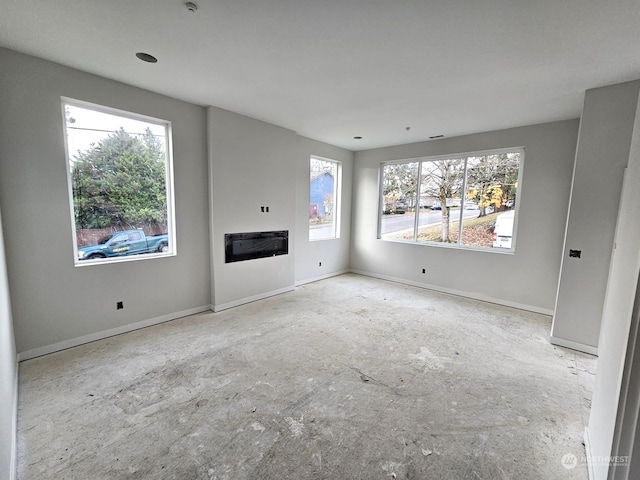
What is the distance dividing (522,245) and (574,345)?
161 centimetres

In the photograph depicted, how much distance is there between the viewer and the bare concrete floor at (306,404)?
A: 5.38 ft

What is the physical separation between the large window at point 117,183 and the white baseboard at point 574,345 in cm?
485

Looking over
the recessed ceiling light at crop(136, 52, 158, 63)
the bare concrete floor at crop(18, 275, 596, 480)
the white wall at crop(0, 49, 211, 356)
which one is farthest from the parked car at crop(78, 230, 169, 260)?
the recessed ceiling light at crop(136, 52, 158, 63)

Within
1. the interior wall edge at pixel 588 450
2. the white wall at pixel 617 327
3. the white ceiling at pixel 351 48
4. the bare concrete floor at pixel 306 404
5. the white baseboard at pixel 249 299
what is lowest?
the bare concrete floor at pixel 306 404

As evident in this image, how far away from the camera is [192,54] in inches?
93.7

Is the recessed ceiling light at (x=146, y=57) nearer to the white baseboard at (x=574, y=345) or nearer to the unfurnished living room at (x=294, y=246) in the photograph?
the unfurnished living room at (x=294, y=246)

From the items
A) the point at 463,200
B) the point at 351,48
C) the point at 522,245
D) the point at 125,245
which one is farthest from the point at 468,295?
the point at 125,245

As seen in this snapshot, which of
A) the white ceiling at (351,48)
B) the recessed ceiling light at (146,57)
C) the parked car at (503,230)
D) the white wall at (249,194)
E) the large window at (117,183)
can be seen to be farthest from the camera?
the parked car at (503,230)

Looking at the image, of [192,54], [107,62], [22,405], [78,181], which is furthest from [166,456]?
[107,62]

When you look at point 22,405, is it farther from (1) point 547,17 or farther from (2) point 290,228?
(1) point 547,17

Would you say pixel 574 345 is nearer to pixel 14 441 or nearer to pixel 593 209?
pixel 593 209

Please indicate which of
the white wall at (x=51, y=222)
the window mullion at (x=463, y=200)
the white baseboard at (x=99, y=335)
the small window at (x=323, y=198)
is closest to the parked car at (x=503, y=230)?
the window mullion at (x=463, y=200)

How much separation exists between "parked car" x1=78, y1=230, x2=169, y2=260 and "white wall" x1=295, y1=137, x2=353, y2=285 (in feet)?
7.83

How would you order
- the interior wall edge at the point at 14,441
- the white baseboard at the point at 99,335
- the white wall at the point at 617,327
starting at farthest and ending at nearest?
the white baseboard at the point at 99,335 < the interior wall edge at the point at 14,441 < the white wall at the point at 617,327
